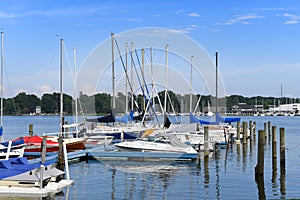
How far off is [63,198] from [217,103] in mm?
39439

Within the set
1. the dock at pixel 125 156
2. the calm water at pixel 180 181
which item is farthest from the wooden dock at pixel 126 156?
the calm water at pixel 180 181

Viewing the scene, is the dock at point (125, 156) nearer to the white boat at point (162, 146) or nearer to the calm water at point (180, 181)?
the calm water at point (180, 181)

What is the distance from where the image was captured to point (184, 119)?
54812mm

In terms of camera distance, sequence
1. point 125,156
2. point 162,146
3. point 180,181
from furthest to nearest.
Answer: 1. point 162,146
2. point 125,156
3. point 180,181

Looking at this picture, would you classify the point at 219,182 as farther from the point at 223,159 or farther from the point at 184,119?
the point at 184,119

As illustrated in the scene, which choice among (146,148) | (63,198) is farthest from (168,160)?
(63,198)

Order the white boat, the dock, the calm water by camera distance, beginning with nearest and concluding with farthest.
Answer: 1. the calm water
2. the dock
3. the white boat

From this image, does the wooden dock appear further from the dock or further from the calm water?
the calm water

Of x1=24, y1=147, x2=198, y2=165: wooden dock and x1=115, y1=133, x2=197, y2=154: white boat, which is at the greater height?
x1=115, y1=133, x2=197, y2=154: white boat

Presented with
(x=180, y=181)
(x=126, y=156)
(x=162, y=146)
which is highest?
(x=162, y=146)

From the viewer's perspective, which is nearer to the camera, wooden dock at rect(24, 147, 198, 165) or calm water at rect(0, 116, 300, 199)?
calm water at rect(0, 116, 300, 199)

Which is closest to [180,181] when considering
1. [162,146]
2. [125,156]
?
[125,156]

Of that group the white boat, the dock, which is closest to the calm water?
the dock

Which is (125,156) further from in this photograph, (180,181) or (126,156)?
(180,181)
